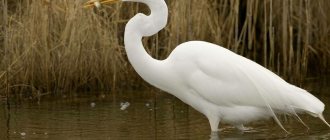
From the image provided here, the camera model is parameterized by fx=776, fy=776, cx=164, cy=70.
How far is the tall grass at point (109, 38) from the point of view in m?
8.20

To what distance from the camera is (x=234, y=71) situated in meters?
6.17

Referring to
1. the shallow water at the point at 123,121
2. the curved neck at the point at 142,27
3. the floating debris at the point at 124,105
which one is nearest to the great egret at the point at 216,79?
the curved neck at the point at 142,27

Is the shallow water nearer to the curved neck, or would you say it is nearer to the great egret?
the great egret

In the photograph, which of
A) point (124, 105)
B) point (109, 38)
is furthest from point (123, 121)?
point (109, 38)

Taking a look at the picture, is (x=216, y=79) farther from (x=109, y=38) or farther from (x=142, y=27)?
(x=109, y=38)

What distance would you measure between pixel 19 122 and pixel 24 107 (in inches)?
A: 28.5

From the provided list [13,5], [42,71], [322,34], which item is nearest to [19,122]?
[42,71]

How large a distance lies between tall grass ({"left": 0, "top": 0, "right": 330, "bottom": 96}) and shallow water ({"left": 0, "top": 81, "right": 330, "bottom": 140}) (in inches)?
9.7

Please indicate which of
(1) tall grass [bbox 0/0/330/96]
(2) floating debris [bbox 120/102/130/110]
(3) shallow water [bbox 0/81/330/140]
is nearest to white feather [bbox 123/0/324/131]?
(3) shallow water [bbox 0/81/330/140]

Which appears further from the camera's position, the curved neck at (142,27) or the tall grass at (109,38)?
the tall grass at (109,38)

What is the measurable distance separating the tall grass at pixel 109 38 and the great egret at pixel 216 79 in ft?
7.00

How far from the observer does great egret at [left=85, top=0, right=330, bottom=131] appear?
6105 mm

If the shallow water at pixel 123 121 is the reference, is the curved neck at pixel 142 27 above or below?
above

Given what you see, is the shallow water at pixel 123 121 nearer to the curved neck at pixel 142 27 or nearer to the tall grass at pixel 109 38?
the tall grass at pixel 109 38
